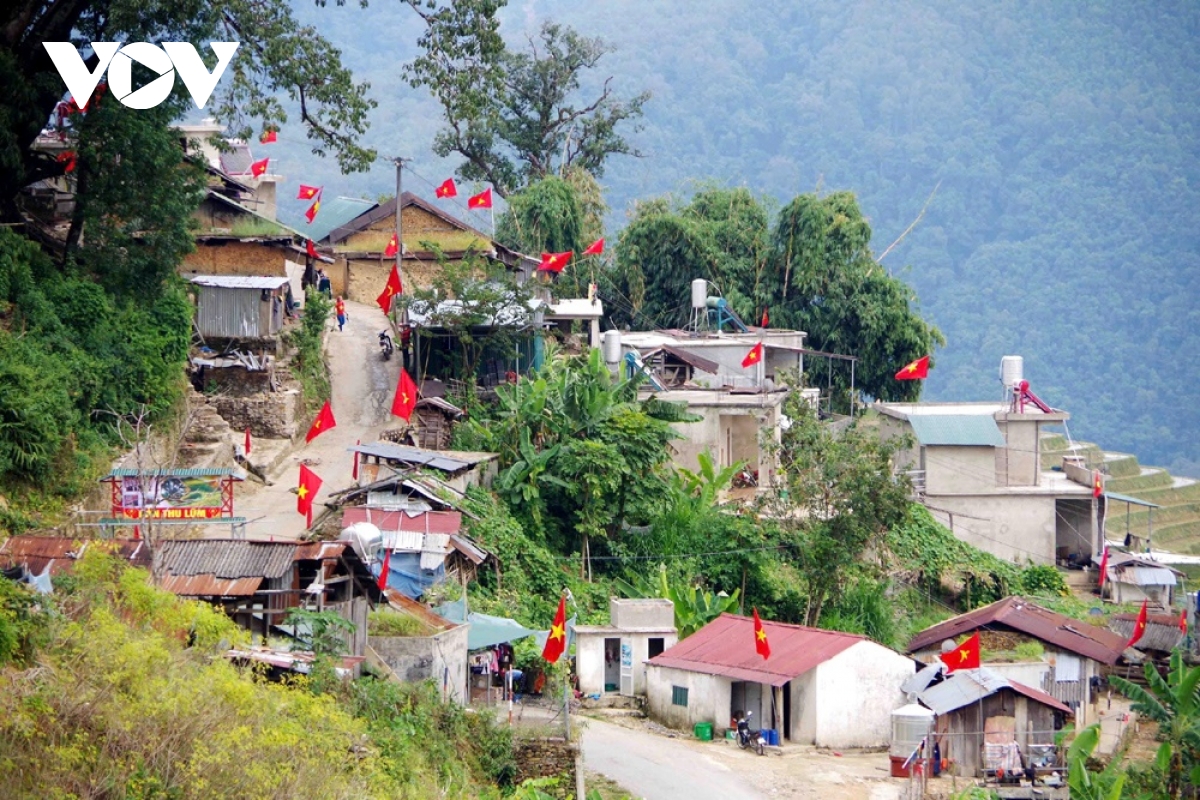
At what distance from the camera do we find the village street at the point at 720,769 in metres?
25.2

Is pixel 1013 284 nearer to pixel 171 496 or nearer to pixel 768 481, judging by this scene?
pixel 768 481

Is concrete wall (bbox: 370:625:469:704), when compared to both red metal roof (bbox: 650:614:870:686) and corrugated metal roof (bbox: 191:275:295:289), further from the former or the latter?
corrugated metal roof (bbox: 191:275:295:289)

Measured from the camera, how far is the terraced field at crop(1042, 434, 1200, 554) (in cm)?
5881

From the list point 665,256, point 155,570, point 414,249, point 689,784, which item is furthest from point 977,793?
point 665,256

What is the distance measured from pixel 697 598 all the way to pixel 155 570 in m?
13.7

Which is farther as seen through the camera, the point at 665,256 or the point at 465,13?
the point at 665,256

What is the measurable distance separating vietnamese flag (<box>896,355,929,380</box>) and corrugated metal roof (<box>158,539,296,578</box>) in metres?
25.1

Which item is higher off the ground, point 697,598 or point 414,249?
point 414,249

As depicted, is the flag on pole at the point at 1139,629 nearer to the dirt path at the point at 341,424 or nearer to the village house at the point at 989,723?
the village house at the point at 989,723

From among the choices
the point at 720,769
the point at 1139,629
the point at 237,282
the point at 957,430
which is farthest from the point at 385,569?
the point at 957,430

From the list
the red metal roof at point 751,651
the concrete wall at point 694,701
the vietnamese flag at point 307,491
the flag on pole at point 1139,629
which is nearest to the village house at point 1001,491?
the flag on pole at point 1139,629

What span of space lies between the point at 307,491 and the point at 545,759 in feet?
23.1

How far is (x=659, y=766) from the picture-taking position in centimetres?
2605

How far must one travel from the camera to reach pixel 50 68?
28.7 meters
